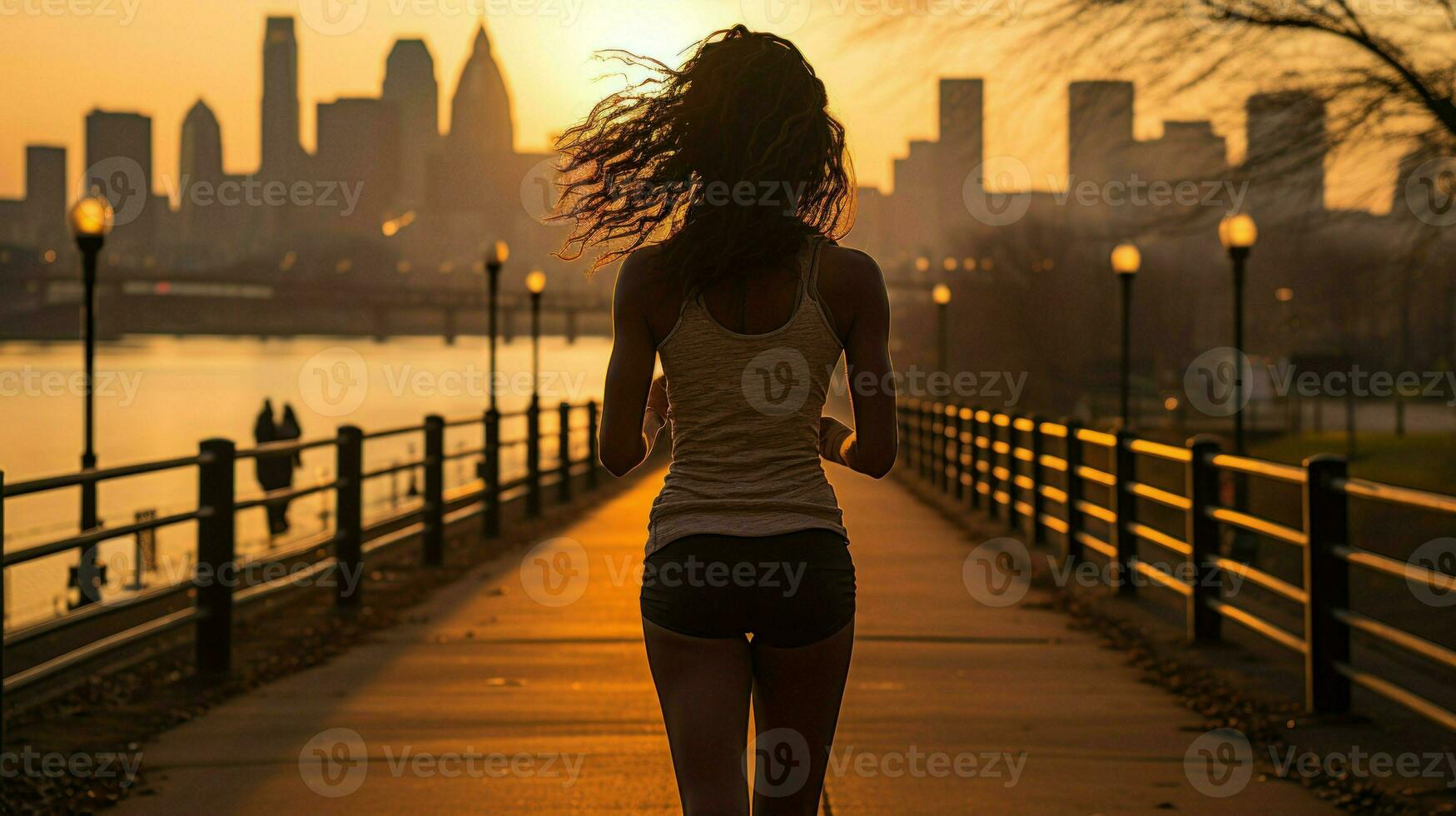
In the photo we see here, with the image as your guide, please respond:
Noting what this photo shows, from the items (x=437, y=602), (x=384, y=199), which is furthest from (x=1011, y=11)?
(x=384, y=199)

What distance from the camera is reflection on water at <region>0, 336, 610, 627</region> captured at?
1566 inches

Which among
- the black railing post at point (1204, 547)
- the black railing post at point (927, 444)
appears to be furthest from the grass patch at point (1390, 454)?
the black railing post at point (1204, 547)

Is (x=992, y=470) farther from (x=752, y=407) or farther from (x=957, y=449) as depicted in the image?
(x=752, y=407)

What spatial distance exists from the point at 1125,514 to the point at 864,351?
27.7 ft

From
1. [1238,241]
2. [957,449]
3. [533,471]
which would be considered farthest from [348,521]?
[957,449]

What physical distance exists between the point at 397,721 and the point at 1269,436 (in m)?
49.0

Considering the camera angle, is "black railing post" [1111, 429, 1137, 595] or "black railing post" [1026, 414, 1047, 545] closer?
"black railing post" [1111, 429, 1137, 595]

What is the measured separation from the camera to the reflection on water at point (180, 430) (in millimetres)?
39781

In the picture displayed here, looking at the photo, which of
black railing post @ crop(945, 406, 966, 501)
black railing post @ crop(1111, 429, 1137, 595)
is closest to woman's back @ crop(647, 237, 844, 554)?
black railing post @ crop(1111, 429, 1137, 595)

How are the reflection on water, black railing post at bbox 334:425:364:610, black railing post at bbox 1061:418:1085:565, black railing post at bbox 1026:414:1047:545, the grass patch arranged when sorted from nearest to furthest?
black railing post at bbox 334:425:364:610
black railing post at bbox 1061:418:1085:565
black railing post at bbox 1026:414:1047:545
the grass patch
the reflection on water

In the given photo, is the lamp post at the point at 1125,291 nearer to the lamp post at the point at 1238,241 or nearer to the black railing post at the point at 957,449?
the lamp post at the point at 1238,241

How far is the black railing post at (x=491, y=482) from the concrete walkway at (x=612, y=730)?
4.98 m

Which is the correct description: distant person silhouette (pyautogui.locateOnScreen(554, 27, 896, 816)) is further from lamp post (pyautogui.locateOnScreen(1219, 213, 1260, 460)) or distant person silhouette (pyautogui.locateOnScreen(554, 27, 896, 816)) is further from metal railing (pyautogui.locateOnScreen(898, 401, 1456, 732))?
lamp post (pyautogui.locateOnScreen(1219, 213, 1260, 460))

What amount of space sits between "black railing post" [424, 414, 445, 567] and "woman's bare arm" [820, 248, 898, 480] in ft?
33.5
